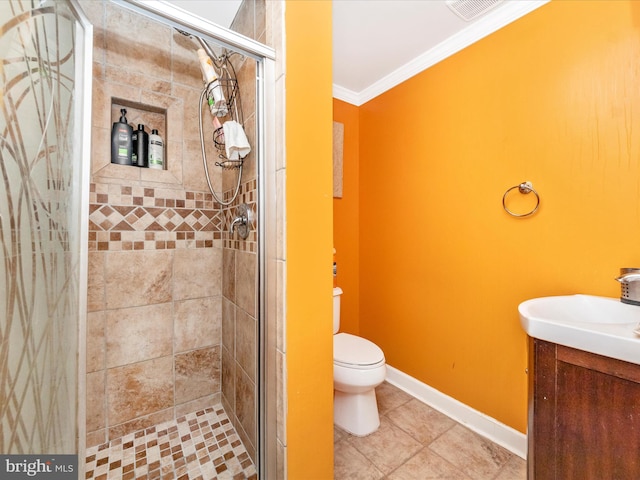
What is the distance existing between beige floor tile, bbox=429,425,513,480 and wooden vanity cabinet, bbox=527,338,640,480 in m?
0.44

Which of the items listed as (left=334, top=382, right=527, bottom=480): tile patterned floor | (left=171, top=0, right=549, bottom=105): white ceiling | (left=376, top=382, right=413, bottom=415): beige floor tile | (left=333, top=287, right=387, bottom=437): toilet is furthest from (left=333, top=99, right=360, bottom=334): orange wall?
(left=334, top=382, right=527, bottom=480): tile patterned floor

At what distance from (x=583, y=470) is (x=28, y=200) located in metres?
1.62

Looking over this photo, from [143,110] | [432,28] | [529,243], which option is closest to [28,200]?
[143,110]

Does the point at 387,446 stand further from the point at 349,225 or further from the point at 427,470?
the point at 349,225

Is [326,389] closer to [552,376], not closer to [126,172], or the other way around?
[552,376]

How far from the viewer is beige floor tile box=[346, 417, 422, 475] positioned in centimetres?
130

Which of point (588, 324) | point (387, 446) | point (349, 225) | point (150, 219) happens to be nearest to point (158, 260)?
point (150, 219)

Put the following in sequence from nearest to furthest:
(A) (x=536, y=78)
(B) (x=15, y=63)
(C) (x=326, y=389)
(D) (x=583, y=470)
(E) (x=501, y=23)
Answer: (B) (x=15, y=63) < (D) (x=583, y=470) < (C) (x=326, y=389) < (A) (x=536, y=78) < (E) (x=501, y=23)

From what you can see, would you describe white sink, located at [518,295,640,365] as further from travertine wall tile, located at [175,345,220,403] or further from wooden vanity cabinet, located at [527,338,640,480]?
travertine wall tile, located at [175,345,220,403]

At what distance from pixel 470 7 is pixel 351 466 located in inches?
92.1

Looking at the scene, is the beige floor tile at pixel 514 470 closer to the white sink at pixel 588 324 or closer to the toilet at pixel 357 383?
the toilet at pixel 357 383

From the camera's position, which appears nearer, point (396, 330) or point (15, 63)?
point (15, 63)

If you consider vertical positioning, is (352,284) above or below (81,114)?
below

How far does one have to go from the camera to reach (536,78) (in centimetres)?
129
